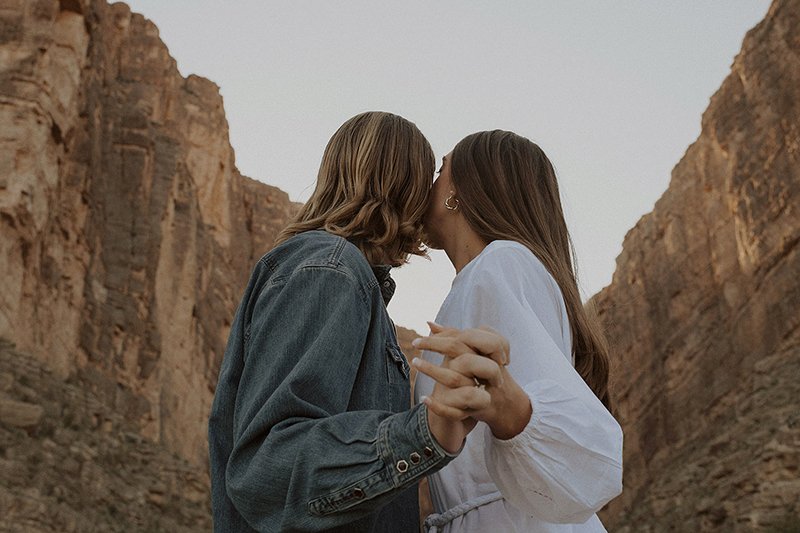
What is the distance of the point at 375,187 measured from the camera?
2336 millimetres

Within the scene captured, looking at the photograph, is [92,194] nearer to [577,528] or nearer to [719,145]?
[719,145]

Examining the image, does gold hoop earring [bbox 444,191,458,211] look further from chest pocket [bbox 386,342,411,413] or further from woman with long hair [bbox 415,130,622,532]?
chest pocket [bbox 386,342,411,413]

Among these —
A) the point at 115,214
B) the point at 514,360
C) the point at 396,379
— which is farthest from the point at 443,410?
the point at 115,214

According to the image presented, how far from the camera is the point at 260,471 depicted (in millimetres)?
1744

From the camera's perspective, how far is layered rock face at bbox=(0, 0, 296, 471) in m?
22.9

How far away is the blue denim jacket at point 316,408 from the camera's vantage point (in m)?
1.70

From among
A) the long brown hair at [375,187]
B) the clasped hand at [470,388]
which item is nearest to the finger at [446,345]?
the clasped hand at [470,388]

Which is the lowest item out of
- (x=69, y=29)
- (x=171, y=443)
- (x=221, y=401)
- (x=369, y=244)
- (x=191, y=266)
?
(x=221, y=401)

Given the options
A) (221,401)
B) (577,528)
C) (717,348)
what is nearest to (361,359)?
(221,401)

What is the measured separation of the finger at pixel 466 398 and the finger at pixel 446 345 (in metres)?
0.06

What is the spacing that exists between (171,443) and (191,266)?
7.02m

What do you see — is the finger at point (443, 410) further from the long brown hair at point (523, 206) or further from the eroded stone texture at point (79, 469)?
the eroded stone texture at point (79, 469)

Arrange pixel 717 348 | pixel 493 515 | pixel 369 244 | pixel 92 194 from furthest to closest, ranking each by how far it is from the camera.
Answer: pixel 717 348 < pixel 92 194 < pixel 369 244 < pixel 493 515

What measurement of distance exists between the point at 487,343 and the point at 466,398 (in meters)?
0.10
